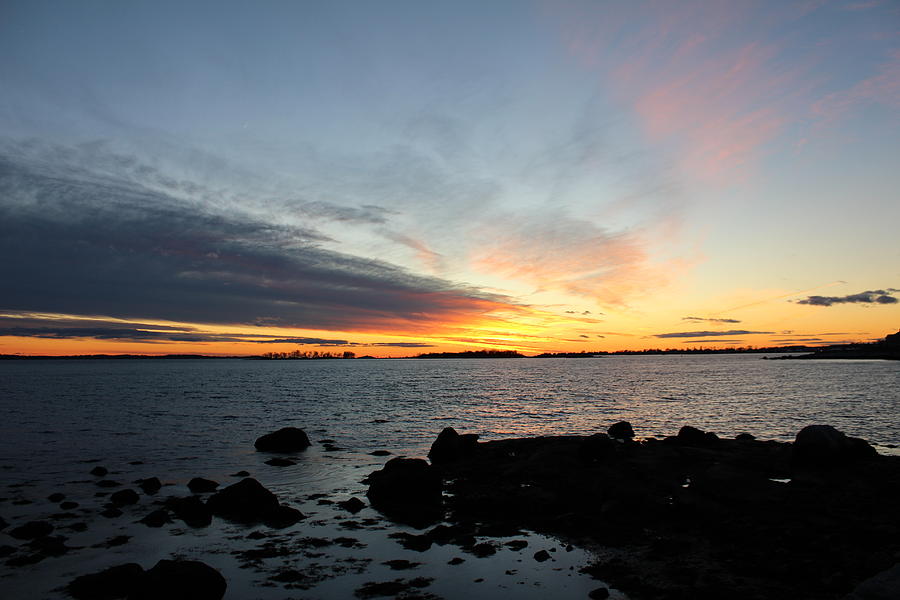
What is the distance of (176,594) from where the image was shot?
36.6 ft

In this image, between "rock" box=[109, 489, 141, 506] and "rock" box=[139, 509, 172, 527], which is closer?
"rock" box=[139, 509, 172, 527]

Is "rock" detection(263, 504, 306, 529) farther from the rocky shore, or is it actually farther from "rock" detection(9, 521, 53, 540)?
"rock" detection(9, 521, 53, 540)

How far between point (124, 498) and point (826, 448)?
30.8m

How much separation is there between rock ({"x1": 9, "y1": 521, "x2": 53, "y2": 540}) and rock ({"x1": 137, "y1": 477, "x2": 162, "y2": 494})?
18.1 feet

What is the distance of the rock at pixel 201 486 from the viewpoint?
22562 millimetres

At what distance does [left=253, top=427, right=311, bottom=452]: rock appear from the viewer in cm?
3294

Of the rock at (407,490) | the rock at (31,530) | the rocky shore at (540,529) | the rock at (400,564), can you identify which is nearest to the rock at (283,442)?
the rocky shore at (540,529)

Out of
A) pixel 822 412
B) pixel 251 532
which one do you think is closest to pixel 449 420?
pixel 251 532

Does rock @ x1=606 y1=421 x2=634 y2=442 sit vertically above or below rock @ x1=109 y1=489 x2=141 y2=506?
above

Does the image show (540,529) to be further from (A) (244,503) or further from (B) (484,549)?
(A) (244,503)

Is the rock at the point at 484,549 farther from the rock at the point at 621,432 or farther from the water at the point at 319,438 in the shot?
the rock at the point at 621,432

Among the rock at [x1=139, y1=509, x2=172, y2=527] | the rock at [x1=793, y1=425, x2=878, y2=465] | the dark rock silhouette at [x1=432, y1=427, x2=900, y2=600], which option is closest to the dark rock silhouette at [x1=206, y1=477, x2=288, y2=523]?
the rock at [x1=139, y1=509, x2=172, y2=527]

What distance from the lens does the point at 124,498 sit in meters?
20.5

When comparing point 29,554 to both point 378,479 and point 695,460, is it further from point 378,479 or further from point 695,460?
point 695,460
